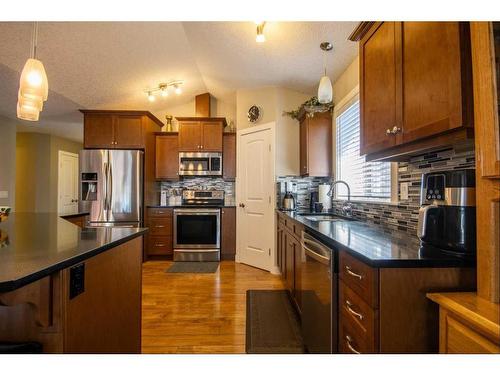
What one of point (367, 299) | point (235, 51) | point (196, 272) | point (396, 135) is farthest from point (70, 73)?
point (367, 299)

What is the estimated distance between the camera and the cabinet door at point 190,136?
14.7 ft

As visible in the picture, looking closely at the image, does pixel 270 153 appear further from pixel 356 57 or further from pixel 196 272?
pixel 196 272

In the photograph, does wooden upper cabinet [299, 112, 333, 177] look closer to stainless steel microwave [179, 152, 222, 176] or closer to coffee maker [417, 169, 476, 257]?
stainless steel microwave [179, 152, 222, 176]

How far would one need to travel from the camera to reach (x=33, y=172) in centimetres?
616

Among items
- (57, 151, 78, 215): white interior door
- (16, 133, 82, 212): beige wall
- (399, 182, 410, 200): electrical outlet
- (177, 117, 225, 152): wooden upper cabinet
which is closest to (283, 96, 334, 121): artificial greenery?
(177, 117, 225, 152): wooden upper cabinet

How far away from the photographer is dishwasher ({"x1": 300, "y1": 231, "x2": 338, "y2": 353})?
4.31 feet

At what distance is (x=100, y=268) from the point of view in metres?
1.13

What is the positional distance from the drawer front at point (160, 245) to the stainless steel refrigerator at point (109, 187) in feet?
1.46

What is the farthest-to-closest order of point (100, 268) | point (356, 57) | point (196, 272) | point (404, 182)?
point (196, 272) < point (356, 57) < point (404, 182) < point (100, 268)

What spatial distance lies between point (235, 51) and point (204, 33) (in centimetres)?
40

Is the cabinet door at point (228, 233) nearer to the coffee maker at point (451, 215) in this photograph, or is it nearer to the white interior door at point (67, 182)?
the coffee maker at point (451, 215)

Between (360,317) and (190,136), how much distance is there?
3.96m

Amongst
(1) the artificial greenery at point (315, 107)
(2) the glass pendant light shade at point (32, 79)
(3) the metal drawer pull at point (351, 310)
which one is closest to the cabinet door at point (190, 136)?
(1) the artificial greenery at point (315, 107)

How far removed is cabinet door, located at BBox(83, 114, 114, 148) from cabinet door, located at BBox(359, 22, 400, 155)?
3819mm
